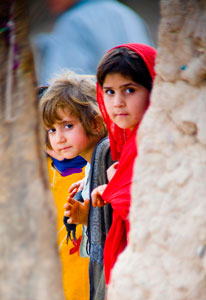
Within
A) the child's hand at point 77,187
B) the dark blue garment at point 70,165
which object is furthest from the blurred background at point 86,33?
the child's hand at point 77,187

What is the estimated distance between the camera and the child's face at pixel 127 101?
1.88 m

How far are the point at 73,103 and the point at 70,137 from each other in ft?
0.59

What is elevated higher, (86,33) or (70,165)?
(86,33)

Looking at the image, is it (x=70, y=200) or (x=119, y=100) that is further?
(x=70, y=200)

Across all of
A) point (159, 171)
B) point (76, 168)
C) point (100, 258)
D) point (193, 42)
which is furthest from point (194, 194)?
point (76, 168)

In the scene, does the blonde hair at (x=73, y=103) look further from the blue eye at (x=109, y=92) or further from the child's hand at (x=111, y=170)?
the blue eye at (x=109, y=92)

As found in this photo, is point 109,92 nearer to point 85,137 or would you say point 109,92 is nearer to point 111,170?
point 111,170

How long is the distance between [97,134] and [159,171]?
1067 mm

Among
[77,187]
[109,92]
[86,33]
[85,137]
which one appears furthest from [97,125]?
[86,33]

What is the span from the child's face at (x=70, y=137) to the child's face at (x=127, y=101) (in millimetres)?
595

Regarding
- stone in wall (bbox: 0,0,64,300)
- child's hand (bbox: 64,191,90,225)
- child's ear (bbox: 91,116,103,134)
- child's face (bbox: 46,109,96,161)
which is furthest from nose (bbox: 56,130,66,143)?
stone in wall (bbox: 0,0,64,300)

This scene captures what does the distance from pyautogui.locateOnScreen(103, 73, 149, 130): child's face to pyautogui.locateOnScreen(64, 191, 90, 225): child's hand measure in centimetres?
62

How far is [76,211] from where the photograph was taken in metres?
2.39

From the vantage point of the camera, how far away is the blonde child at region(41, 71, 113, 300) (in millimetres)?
2326
